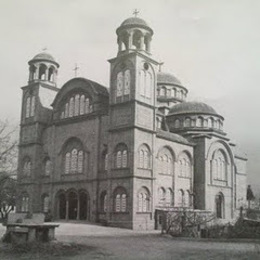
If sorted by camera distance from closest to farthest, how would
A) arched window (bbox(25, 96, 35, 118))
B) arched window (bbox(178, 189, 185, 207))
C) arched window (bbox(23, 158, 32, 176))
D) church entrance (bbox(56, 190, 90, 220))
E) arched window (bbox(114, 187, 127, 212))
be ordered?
arched window (bbox(114, 187, 127, 212)) < church entrance (bbox(56, 190, 90, 220)) < arched window (bbox(178, 189, 185, 207)) < arched window (bbox(23, 158, 32, 176)) < arched window (bbox(25, 96, 35, 118))

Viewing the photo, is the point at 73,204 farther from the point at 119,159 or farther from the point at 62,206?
the point at 119,159

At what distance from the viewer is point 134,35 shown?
42375mm

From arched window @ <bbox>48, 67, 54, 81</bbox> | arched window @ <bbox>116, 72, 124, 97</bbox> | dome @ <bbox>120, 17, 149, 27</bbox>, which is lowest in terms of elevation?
arched window @ <bbox>116, 72, 124, 97</bbox>

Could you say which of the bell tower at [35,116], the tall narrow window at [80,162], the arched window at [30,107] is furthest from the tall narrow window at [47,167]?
the arched window at [30,107]

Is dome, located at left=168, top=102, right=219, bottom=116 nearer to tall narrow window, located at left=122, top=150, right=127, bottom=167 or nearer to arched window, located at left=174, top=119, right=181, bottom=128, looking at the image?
arched window, located at left=174, top=119, right=181, bottom=128

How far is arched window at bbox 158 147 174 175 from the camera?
44.1 m

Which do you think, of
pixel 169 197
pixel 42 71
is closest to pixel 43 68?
pixel 42 71

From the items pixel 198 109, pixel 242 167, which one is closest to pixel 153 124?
pixel 198 109

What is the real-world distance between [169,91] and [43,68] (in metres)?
19.2

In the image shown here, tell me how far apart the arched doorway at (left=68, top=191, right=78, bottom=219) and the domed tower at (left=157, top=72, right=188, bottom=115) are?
20267mm

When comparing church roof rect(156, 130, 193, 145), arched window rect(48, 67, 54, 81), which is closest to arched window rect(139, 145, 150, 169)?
church roof rect(156, 130, 193, 145)

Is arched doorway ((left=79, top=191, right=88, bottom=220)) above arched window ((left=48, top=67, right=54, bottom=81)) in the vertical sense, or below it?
below

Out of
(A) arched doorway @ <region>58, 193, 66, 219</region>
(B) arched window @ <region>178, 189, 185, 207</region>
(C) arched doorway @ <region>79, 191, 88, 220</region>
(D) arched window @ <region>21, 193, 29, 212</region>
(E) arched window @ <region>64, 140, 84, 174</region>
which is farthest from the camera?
(D) arched window @ <region>21, 193, 29, 212</region>

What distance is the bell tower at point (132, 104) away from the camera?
1551 inches
